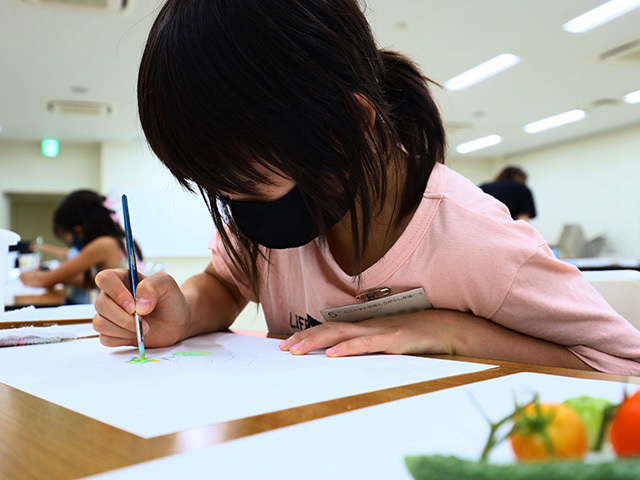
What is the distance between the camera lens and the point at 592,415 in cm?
20

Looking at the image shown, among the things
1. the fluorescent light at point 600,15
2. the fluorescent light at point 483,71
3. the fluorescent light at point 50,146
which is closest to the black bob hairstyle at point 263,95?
the fluorescent light at point 600,15

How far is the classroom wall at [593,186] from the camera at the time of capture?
22.5 feet

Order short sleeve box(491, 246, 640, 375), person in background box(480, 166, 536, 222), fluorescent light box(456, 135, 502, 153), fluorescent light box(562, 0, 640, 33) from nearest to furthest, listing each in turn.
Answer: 1. short sleeve box(491, 246, 640, 375)
2. fluorescent light box(562, 0, 640, 33)
3. person in background box(480, 166, 536, 222)
4. fluorescent light box(456, 135, 502, 153)

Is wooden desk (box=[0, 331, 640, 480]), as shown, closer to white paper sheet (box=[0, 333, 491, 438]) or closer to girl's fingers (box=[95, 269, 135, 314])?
white paper sheet (box=[0, 333, 491, 438])

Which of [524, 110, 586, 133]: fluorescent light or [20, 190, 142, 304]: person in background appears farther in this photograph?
[524, 110, 586, 133]: fluorescent light

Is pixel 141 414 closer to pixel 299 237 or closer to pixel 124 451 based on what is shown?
pixel 124 451

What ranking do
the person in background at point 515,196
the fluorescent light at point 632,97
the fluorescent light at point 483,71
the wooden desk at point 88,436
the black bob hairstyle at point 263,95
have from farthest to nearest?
the fluorescent light at point 632,97
the fluorescent light at point 483,71
the person in background at point 515,196
the black bob hairstyle at point 263,95
the wooden desk at point 88,436

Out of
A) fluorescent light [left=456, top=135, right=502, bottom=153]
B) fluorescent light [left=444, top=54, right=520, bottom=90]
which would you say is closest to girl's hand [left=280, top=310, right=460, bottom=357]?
fluorescent light [left=444, top=54, right=520, bottom=90]

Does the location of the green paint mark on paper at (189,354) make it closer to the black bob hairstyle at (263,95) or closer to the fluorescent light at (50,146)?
the black bob hairstyle at (263,95)

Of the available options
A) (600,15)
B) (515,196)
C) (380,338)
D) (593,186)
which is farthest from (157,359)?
(593,186)

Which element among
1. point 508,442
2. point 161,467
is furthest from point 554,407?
point 161,467

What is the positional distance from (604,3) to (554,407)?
4.05 m

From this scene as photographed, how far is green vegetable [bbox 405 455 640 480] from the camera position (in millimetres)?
151

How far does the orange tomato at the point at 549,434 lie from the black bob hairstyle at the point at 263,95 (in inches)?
15.0
